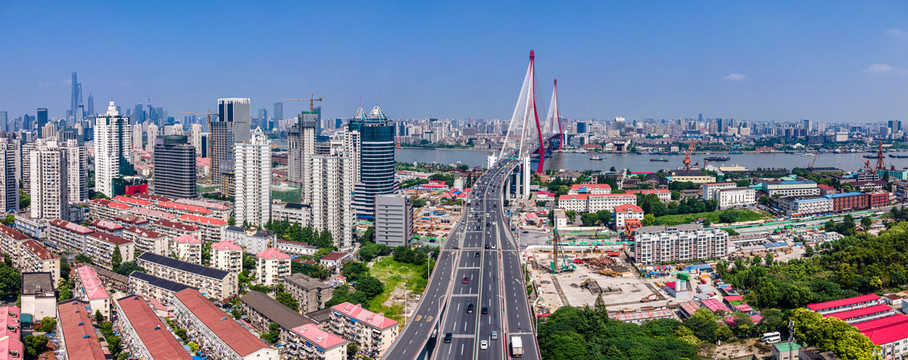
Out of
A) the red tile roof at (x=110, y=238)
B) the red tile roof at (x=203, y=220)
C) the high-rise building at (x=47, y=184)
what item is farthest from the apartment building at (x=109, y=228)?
the high-rise building at (x=47, y=184)

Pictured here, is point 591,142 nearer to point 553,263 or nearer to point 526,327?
point 553,263

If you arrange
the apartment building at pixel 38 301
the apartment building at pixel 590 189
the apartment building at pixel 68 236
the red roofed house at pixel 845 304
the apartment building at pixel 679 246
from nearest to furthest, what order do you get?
the red roofed house at pixel 845 304, the apartment building at pixel 38 301, the apartment building at pixel 679 246, the apartment building at pixel 68 236, the apartment building at pixel 590 189

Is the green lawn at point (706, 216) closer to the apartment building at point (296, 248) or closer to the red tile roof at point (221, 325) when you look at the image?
the apartment building at point (296, 248)

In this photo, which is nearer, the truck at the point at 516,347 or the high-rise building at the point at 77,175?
the truck at the point at 516,347

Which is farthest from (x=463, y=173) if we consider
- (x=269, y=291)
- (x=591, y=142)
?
(x=591, y=142)

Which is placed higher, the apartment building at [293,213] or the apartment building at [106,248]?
the apartment building at [293,213]
